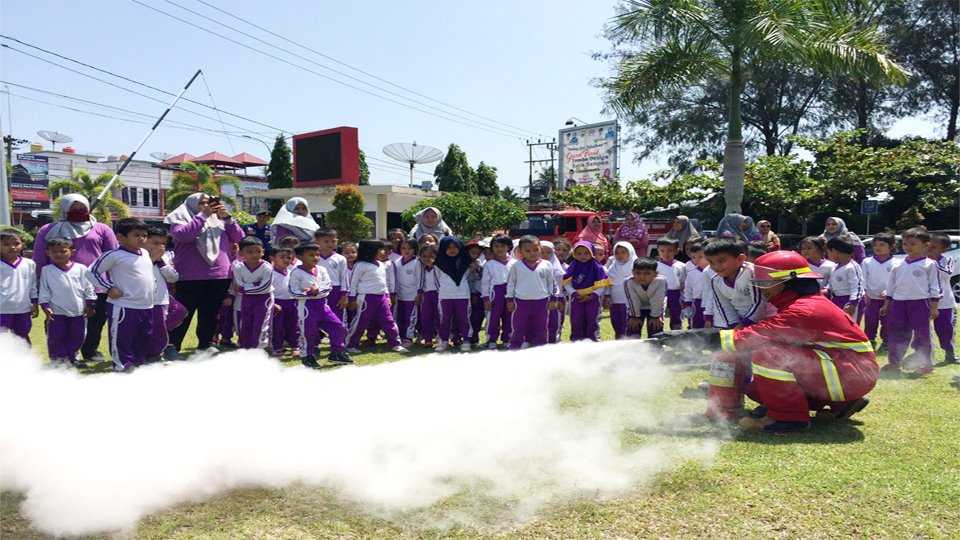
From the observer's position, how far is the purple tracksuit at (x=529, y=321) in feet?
26.4

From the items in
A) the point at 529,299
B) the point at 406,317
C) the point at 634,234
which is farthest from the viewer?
the point at 634,234

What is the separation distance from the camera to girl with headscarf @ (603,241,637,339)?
8.38 m

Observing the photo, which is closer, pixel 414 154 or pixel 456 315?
pixel 456 315

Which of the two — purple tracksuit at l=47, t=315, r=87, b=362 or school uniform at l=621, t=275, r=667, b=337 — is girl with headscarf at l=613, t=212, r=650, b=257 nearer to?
school uniform at l=621, t=275, r=667, b=337

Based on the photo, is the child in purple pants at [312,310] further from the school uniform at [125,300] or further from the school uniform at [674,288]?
the school uniform at [674,288]

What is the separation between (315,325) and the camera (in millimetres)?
7484

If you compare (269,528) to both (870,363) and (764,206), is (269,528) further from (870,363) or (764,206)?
(764,206)

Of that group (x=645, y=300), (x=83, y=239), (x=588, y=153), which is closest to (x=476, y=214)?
(x=588, y=153)

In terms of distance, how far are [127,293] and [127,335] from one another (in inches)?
16.6

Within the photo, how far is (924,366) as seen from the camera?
689cm

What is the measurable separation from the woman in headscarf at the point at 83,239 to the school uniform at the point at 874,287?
30.7 feet

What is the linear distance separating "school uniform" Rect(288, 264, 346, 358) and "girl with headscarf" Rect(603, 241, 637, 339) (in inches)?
137

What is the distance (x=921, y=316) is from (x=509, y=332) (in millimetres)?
4869

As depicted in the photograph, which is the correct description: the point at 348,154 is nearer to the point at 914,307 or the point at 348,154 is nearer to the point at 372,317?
the point at 372,317
